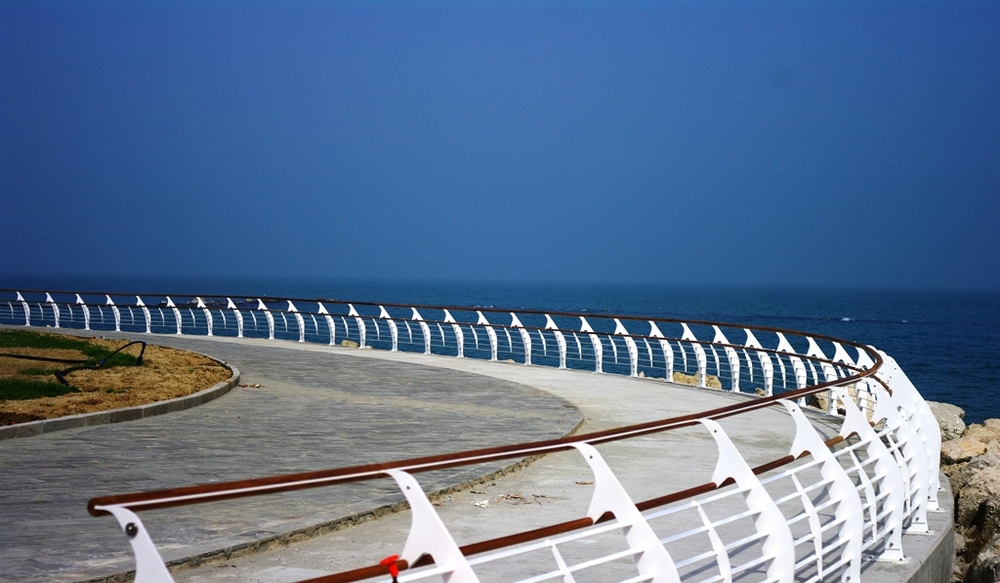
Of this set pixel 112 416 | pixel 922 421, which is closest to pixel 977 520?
pixel 922 421

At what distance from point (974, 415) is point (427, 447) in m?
35.1

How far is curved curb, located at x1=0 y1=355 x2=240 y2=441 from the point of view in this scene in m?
11.7

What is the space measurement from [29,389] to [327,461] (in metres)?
6.92

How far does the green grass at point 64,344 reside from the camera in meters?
19.3

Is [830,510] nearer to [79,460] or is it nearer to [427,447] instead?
[427,447]

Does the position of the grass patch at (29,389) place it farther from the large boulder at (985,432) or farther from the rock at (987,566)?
the large boulder at (985,432)

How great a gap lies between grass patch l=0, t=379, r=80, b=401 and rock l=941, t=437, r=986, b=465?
491 inches

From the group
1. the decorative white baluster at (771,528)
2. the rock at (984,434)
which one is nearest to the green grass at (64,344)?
the rock at (984,434)

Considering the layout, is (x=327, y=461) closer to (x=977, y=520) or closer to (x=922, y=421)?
(x=922, y=421)

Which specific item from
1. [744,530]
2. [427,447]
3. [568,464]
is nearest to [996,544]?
[744,530]

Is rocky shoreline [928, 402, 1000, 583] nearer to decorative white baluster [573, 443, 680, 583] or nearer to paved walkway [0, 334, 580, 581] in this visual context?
paved walkway [0, 334, 580, 581]

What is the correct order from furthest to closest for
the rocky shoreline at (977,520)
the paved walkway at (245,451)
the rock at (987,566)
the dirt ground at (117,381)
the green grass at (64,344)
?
the green grass at (64,344)
the dirt ground at (117,381)
the rocky shoreline at (977,520)
the rock at (987,566)
the paved walkway at (245,451)

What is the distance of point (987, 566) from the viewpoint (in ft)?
29.3

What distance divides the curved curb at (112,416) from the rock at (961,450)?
34.5 feet
